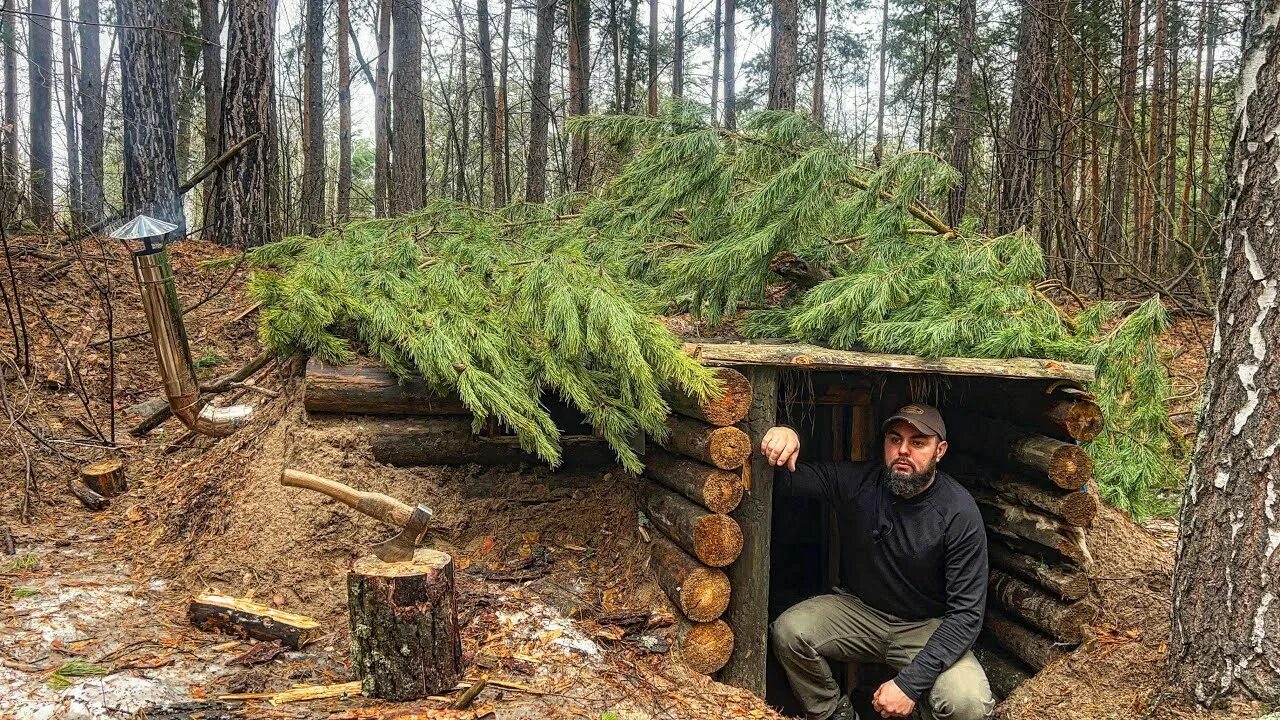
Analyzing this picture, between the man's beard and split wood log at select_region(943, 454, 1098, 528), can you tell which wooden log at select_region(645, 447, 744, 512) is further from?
split wood log at select_region(943, 454, 1098, 528)

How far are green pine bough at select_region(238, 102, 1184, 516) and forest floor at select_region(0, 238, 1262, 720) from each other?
614 mm

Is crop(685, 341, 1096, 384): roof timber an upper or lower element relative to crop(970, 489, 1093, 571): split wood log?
upper

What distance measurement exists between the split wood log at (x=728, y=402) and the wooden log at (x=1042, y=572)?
2064 mm

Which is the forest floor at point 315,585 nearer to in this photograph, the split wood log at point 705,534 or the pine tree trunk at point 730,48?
the split wood log at point 705,534

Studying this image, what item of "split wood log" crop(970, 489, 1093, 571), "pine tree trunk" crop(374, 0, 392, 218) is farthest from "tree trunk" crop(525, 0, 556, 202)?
"split wood log" crop(970, 489, 1093, 571)

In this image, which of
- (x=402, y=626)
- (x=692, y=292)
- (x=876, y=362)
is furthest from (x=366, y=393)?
(x=876, y=362)

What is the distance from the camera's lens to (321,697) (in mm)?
3119

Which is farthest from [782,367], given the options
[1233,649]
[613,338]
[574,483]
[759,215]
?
[1233,649]

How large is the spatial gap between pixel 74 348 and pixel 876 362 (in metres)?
6.12

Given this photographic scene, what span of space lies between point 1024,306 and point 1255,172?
4.89 feet

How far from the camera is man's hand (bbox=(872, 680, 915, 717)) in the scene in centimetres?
418

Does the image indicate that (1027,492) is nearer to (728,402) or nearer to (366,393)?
(728,402)

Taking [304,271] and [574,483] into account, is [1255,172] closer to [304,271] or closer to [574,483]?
[574,483]

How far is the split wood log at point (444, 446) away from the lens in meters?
4.55
